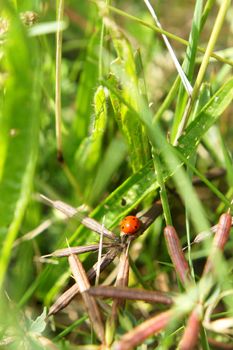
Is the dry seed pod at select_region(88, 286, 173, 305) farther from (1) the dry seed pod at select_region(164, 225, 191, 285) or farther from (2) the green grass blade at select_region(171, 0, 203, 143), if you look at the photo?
(2) the green grass blade at select_region(171, 0, 203, 143)

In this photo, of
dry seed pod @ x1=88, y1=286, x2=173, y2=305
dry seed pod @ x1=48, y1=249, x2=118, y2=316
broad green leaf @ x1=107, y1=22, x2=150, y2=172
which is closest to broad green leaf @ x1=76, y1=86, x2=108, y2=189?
broad green leaf @ x1=107, y1=22, x2=150, y2=172

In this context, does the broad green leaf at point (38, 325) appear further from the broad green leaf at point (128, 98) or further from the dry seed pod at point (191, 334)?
the broad green leaf at point (128, 98)

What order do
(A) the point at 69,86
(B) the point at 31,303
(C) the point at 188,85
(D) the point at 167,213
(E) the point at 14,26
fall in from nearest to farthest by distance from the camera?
(E) the point at 14,26 → (D) the point at 167,213 → (C) the point at 188,85 → (B) the point at 31,303 → (A) the point at 69,86

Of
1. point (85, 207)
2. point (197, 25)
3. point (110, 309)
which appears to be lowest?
point (110, 309)

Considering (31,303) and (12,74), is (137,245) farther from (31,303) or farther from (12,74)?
(12,74)

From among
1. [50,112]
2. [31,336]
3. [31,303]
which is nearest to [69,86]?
[50,112]

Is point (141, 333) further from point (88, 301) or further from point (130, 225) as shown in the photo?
point (130, 225)

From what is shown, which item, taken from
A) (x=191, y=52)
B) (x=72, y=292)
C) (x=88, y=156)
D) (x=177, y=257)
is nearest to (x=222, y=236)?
(x=177, y=257)
